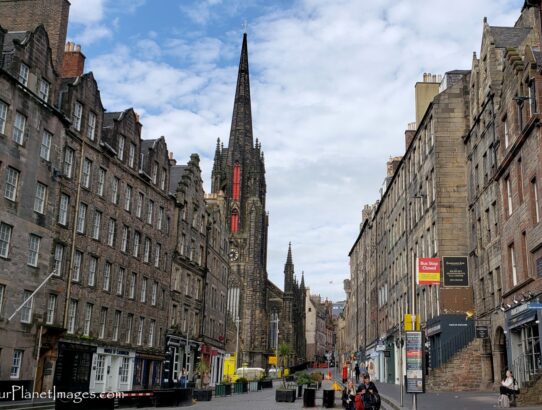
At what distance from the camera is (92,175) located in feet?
120

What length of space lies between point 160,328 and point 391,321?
70.7ft

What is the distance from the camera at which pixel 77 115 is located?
117 ft

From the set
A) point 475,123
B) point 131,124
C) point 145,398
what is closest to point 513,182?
point 475,123

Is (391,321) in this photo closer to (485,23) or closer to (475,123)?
(475,123)

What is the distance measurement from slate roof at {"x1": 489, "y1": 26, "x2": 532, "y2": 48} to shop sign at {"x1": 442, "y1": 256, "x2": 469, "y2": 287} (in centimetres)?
1233

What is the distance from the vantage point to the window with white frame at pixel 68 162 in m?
34.0

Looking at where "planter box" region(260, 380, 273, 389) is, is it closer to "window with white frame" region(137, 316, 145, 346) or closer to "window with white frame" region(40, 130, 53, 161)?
"window with white frame" region(137, 316, 145, 346)

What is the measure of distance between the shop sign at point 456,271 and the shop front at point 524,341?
8.44 meters

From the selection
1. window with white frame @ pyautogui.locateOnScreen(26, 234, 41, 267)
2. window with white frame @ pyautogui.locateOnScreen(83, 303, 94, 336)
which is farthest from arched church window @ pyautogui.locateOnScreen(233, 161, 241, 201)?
window with white frame @ pyautogui.locateOnScreen(26, 234, 41, 267)

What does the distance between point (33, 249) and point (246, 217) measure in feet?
288

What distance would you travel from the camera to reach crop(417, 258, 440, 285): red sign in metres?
30.3

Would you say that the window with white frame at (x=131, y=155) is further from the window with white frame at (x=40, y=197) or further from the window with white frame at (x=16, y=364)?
the window with white frame at (x=16, y=364)

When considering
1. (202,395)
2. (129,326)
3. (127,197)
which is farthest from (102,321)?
(127,197)

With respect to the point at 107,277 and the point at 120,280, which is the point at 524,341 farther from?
the point at 120,280
